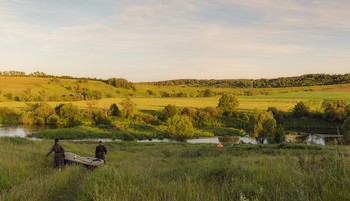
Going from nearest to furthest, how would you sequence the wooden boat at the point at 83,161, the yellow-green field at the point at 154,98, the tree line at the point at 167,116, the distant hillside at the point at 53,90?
the wooden boat at the point at 83,161 < the tree line at the point at 167,116 < the yellow-green field at the point at 154,98 < the distant hillside at the point at 53,90

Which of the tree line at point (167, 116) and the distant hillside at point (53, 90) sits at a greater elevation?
the distant hillside at point (53, 90)

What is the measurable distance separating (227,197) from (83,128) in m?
77.9

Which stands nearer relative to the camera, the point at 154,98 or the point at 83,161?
the point at 83,161

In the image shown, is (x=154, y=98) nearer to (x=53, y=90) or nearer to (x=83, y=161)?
(x=53, y=90)

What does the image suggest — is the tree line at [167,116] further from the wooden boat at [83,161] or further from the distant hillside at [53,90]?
the wooden boat at [83,161]

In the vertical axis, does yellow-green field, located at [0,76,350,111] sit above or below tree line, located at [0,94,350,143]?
above

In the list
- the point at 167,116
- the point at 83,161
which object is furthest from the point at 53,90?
the point at 83,161

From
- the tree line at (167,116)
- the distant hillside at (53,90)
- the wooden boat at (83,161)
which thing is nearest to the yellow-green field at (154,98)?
the distant hillside at (53,90)

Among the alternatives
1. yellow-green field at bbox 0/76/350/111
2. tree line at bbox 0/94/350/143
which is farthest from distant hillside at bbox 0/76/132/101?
tree line at bbox 0/94/350/143

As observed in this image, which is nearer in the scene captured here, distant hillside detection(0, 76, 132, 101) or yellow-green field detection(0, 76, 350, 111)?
yellow-green field detection(0, 76, 350, 111)

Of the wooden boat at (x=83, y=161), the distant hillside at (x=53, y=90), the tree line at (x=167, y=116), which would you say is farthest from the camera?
the distant hillside at (x=53, y=90)

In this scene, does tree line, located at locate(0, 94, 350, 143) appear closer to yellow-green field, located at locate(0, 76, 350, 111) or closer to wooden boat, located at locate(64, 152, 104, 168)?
yellow-green field, located at locate(0, 76, 350, 111)

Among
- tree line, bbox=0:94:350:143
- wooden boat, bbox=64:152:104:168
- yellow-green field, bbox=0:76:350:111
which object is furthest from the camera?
yellow-green field, bbox=0:76:350:111

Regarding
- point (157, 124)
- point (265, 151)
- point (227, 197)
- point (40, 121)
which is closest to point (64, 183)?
point (227, 197)
